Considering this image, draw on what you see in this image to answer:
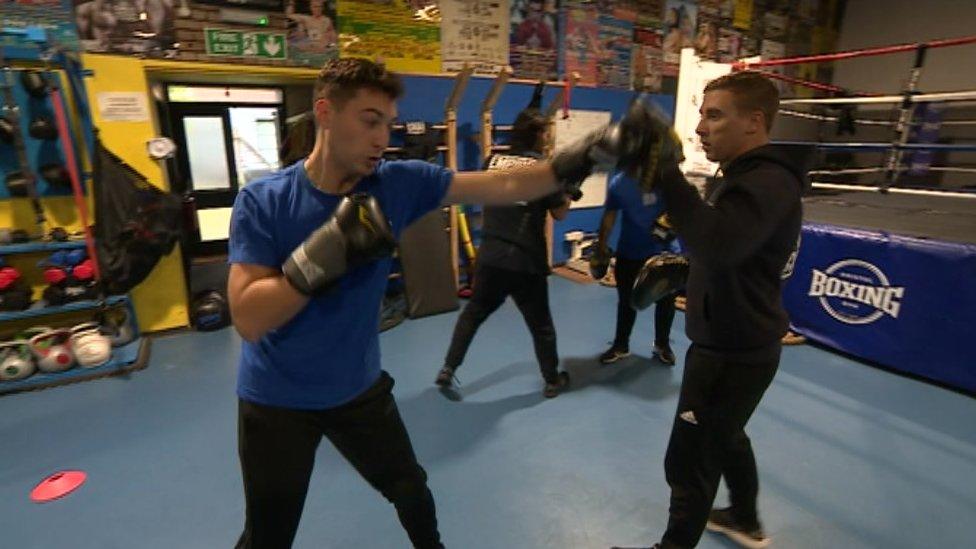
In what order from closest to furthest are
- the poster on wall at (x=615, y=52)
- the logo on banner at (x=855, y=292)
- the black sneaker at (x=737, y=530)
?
1. the black sneaker at (x=737, y=530)
2. the logo on banner at (x=855, y=292)
3. the poster on wall at (x=615, y=52)

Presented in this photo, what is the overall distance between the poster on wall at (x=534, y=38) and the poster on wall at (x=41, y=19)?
11.3ft

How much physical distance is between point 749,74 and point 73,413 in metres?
3.33

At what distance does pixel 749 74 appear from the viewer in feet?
4.47

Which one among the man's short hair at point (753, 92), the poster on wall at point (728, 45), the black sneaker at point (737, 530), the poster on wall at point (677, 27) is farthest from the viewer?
the poster on wall at point (728, 45)

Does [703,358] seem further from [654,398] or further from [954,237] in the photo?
[954,237]

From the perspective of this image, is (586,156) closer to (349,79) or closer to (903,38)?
(349,79)

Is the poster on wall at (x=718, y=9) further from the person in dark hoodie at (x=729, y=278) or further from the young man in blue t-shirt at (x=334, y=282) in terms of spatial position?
the young man in blue t-shirt at (x=334, y=282)

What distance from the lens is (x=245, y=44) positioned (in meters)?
3.70

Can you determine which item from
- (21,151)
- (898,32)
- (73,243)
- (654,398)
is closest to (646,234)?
(654,398)

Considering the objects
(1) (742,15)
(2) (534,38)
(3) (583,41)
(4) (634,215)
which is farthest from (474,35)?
(1) (742,15)

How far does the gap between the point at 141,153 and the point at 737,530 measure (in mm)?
3958

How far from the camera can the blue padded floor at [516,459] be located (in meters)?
1.85

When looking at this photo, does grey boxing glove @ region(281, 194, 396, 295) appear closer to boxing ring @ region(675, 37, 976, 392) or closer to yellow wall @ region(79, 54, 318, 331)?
boxing ring @ region(675, 37, 976, 392)

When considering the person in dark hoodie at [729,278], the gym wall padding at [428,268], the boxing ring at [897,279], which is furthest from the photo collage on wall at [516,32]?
the person in dark hoodie at [729,278]
